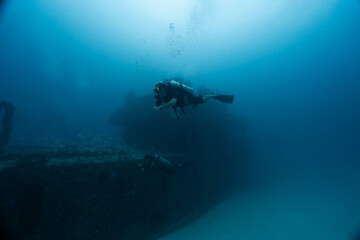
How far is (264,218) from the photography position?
16297mm

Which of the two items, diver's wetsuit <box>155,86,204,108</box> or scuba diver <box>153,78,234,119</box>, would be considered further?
diver's wetsuit <box>155,86,204,108</box>

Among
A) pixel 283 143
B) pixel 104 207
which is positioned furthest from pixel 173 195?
pixel 283 143

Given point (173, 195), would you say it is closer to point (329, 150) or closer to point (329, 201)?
point (329, 201)

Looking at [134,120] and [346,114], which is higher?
[346,114]

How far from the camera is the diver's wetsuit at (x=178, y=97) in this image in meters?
5.29

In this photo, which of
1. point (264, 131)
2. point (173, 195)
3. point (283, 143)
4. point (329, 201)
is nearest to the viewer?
point (173, 195)

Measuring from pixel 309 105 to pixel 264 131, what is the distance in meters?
48.7

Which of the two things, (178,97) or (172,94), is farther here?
(178,97)

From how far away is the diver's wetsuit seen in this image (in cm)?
529

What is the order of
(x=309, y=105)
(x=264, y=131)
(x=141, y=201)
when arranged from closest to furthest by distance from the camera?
(x=141, y=201) → (x=264, y=131) → (x=309, y=105)

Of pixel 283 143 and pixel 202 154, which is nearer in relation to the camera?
pixel 202 154

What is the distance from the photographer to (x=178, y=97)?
18.1ft

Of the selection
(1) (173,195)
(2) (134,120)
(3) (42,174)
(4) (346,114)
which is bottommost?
(1) (173,195)

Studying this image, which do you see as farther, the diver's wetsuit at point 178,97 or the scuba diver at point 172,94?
the diver's wetsuit at point 178,97
